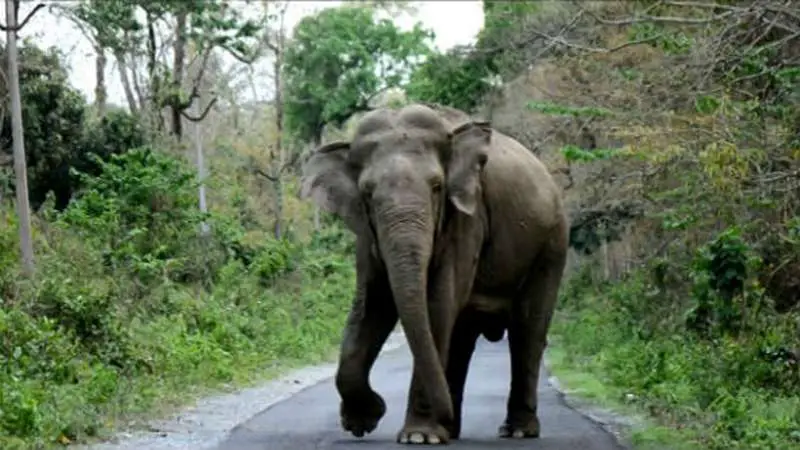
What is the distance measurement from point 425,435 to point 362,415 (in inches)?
41.1

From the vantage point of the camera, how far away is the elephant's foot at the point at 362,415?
40.7ft

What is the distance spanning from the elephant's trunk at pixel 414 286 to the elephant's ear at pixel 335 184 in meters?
0.75

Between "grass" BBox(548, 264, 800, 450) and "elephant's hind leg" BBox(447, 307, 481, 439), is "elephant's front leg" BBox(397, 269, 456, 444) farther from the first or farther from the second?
"grass" BBox(548, 264, 800, 450)

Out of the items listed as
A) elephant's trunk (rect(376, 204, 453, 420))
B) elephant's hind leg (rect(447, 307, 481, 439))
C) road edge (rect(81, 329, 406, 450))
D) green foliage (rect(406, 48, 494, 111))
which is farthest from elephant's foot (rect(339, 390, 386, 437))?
green foliage (rect(406, 48, 494, 111))

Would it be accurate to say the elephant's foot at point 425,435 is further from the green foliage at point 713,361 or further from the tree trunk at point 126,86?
the tree trunk at point 126,86

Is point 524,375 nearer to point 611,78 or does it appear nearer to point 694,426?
point 694,426

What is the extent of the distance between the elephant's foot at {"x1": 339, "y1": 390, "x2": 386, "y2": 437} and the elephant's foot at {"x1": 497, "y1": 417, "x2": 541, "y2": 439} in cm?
115

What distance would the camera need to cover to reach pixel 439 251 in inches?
474

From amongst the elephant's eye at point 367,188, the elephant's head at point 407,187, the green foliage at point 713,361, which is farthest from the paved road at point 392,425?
the elephant's eye at point 367,188

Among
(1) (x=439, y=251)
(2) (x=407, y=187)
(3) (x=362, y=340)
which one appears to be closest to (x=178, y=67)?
(3) (x=362, y=340)

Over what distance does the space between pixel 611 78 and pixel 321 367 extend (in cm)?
742

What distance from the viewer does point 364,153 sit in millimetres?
12000

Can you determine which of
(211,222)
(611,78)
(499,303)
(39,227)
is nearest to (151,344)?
(39,227)

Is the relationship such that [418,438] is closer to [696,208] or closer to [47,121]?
[696,208]
